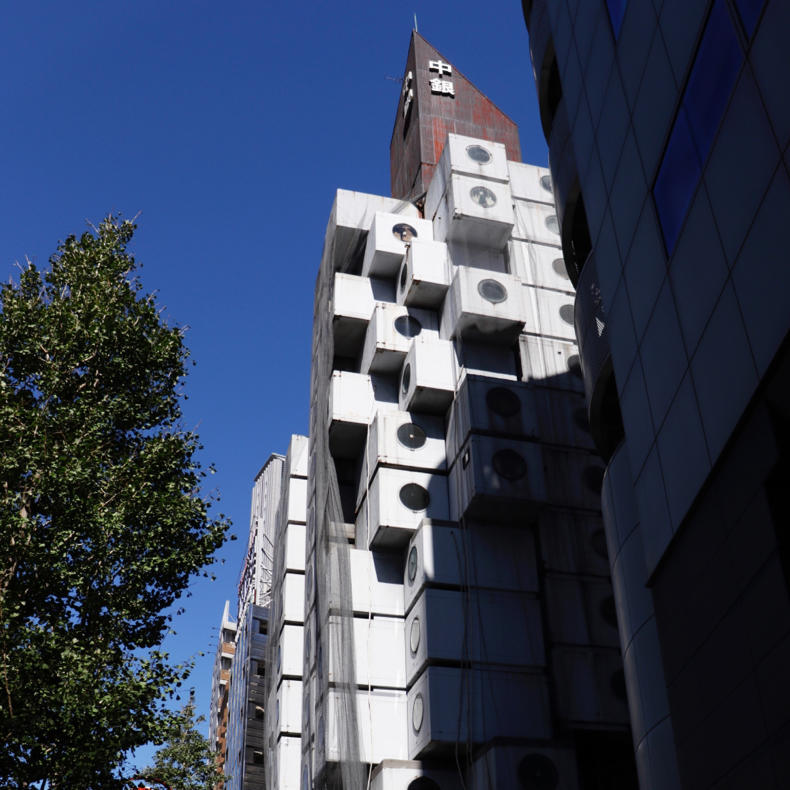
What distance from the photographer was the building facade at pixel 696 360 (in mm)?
10250

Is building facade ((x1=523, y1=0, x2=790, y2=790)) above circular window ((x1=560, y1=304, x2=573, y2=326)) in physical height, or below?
below

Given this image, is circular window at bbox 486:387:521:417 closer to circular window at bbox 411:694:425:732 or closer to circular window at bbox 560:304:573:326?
circular window at bbox 560:304:573:326

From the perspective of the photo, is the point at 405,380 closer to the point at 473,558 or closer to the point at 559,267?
the point at 473,558

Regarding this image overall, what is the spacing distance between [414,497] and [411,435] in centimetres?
233

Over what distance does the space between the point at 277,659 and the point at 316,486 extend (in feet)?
33.1

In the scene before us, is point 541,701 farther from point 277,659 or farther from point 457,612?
point 277,659

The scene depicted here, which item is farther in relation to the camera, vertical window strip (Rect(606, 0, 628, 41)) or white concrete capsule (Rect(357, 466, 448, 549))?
white concrete capsule (Rect(357, 466, 448, 549))

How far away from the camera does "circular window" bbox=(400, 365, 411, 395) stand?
3148cm

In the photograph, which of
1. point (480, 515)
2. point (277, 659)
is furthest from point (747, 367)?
point (277, 659)

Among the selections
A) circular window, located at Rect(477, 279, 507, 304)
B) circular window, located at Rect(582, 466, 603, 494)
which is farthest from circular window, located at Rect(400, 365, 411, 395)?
circular window, located at Rect(582, 466, 603, 494)

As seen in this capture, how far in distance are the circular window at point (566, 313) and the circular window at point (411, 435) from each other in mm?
6806

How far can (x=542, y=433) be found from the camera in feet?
95.8

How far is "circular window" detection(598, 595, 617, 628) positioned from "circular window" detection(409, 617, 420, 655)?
536cm

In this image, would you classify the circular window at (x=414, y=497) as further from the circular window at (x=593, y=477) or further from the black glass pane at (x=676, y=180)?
the black glass pane at (x=676, y=180)
